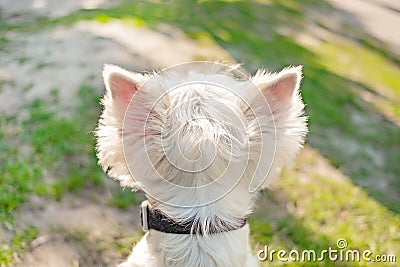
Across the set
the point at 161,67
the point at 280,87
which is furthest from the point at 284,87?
the point at 161,67

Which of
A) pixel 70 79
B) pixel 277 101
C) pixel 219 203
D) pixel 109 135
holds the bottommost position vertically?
pixel 70 79

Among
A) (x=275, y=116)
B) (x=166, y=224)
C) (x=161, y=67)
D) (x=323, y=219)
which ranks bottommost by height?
(x=323, y=219)

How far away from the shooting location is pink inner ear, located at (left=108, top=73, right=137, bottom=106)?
2047mm

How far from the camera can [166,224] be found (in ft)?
6.70

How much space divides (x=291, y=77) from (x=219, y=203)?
1.89ft

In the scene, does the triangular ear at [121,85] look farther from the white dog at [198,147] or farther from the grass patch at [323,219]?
the grass patch at [323,219]

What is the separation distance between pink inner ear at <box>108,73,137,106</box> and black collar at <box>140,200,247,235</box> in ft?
1.44

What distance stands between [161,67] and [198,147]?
394 cm

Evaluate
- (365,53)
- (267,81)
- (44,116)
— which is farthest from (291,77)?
(365,53)

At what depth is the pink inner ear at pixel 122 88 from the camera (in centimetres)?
205

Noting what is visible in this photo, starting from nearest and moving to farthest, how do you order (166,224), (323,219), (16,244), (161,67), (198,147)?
(198,147), (166,224), (16,244), (323,219), (161,67)

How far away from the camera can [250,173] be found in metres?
2.07

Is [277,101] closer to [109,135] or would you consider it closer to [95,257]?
[109,135]

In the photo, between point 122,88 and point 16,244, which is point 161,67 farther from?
point 122,88
